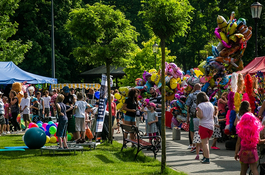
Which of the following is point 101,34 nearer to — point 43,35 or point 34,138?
point 34,138

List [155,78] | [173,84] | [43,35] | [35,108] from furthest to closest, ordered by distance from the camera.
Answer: [43,35], [35,108], [155,78], [173,84]

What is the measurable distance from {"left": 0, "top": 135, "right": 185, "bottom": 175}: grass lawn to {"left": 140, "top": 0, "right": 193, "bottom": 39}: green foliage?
2955mm

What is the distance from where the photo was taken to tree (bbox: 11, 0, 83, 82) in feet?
118

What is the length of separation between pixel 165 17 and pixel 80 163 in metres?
4.03

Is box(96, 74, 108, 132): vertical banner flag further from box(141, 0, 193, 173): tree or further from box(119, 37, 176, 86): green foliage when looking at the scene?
box(119, 37, 176, 86): green foliage

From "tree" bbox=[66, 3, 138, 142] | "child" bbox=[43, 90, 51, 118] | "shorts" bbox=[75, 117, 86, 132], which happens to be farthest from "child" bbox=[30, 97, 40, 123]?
"shorts" bbox=[75, 117, 86, 132]

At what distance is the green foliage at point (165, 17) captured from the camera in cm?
848

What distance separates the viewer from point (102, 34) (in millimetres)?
13406

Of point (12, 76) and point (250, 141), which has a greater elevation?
point (12, 76)

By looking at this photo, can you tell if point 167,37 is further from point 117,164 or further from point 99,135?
point 99,135

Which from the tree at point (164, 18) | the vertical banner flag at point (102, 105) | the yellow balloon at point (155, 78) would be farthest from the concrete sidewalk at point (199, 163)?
the yellow balloon at point (155, 78)

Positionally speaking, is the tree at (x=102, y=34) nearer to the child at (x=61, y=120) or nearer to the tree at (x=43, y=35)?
the child at (x=61, y=120)

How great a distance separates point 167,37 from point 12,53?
64.4ft

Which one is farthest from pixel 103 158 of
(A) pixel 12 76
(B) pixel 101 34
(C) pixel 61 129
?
(A) pixel 12 76
